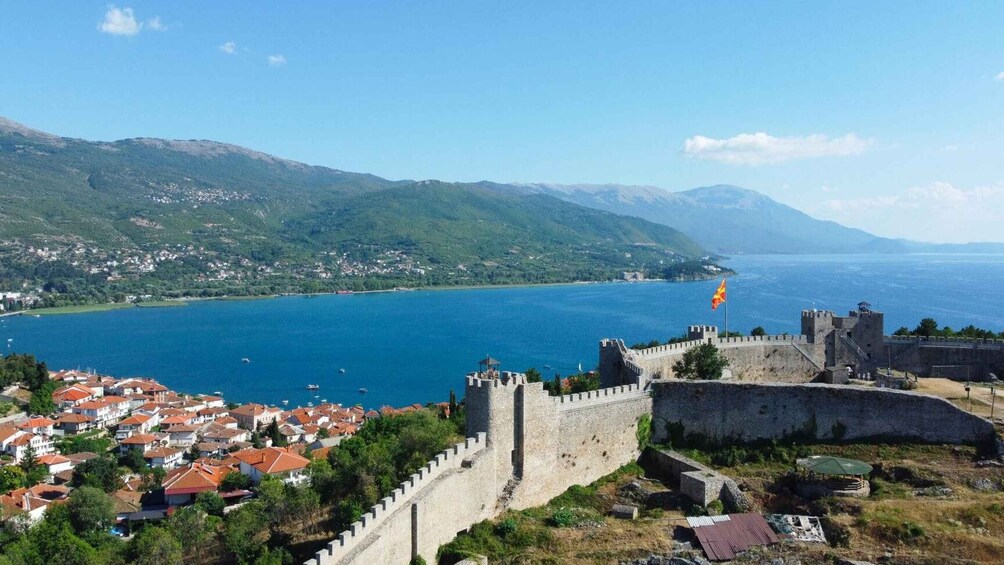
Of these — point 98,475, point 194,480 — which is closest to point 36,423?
point 98,475

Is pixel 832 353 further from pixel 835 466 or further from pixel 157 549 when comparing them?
pixel 157 549

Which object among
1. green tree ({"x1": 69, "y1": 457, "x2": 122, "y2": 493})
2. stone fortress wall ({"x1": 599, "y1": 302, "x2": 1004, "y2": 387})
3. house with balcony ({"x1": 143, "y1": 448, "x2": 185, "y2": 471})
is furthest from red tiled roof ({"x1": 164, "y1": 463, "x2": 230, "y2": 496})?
stone fortress wall ({"x1": 599, "y1": 302, "x2": 1004, "y2": 387})

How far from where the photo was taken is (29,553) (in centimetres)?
3209

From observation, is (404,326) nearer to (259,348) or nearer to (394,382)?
(259,348)

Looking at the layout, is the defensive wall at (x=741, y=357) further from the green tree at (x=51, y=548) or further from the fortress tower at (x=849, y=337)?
the green tree at (x=51, y=548)

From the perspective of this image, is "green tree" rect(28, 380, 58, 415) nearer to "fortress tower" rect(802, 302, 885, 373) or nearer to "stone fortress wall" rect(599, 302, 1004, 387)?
"stone fortress wall" rect(599, 302, 1004, 387)

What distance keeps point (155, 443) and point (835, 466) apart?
54.4 meters

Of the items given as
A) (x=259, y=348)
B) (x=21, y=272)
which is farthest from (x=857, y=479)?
(x=21, y=272)

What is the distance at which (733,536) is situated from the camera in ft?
A: 66.0

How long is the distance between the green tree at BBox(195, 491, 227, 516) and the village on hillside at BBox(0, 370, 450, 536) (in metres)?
0.54

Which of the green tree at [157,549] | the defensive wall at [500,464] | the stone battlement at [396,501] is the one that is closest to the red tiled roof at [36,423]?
the green tree at [157,549]

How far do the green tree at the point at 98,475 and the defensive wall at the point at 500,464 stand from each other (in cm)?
3614

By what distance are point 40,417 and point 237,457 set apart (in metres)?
26.9

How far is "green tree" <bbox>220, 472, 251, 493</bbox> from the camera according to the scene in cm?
4453
